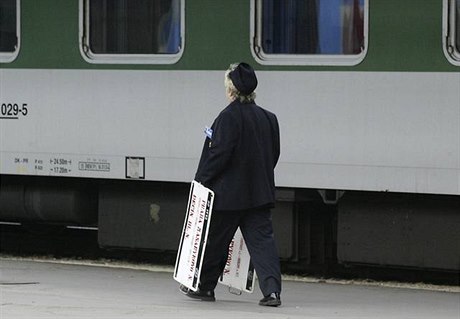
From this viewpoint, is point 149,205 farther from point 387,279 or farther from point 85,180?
point 387,279

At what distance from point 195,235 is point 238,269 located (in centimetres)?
52

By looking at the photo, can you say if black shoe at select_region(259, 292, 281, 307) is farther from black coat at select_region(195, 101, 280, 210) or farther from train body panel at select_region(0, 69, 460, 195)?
train body panel at select_region(0, 69, 460, 195)

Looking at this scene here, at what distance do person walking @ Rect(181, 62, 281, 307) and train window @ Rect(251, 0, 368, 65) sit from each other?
152 centimetres

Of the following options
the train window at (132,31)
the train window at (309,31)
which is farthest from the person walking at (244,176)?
the train window at (132,31)

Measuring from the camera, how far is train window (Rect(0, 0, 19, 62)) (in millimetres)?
12430

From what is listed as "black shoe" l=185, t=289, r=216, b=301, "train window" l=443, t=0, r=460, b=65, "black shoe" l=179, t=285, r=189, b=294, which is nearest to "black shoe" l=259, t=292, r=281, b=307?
"black shoe" l=185, t=289, r=216, b=301

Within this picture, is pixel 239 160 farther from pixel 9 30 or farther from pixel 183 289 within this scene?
pixel 9 30

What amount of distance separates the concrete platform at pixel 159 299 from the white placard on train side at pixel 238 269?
0.14 meters

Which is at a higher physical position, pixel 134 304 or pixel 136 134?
pixel 136 134

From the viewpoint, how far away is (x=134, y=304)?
9758 mm

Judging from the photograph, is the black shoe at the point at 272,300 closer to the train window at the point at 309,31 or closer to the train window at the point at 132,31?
the train window at the point at 309,31

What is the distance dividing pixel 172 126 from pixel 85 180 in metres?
1.37

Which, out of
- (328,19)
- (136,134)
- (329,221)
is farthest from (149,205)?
(328,19)

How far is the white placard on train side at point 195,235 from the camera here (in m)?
9.59
